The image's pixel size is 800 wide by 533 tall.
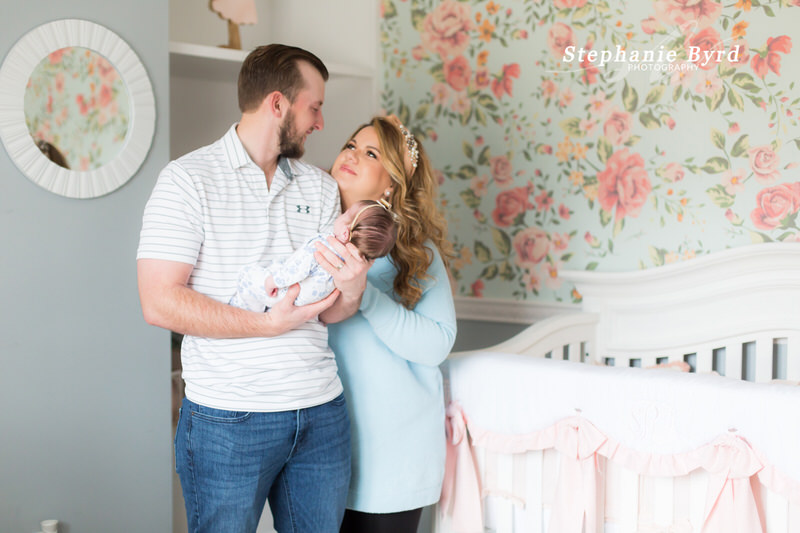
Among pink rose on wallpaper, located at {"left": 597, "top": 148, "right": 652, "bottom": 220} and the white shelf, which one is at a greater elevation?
the white shelf

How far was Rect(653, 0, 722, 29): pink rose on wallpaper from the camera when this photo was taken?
1996 mm

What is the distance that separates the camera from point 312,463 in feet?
4.50

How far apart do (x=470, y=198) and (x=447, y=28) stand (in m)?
0.58

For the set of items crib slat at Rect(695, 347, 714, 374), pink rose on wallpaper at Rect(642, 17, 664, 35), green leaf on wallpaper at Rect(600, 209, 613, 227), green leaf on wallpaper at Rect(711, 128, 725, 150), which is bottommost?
crib slat at Rect(695, 347, 714, 374)

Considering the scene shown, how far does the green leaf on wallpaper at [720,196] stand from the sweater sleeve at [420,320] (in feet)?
2.87

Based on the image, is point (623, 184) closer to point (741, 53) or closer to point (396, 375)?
point (741, 53)

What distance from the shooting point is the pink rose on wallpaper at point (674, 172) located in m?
2.08

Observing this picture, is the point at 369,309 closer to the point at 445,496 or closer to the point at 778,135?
the point at 445,496

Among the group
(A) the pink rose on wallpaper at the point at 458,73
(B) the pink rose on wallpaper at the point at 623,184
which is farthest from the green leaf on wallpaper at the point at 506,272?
(A) the pink rose on wallpaper at the point at 458,73

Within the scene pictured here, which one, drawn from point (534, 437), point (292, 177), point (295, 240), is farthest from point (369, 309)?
point (534, 437)

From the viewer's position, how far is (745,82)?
196 centimetres

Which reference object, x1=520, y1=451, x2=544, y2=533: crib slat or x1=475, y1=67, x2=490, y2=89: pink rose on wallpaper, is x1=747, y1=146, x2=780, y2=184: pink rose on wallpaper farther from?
x1=520, y1=451, x2=544, y2=533: crib slat

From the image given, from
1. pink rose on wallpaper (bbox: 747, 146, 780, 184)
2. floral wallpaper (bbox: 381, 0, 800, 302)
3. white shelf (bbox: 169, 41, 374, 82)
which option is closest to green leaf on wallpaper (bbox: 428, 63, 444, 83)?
floral wallpaper (bbox: 381, 0, 800, 302)

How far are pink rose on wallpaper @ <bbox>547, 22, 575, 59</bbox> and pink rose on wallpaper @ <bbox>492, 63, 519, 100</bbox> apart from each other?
0.43 feet
